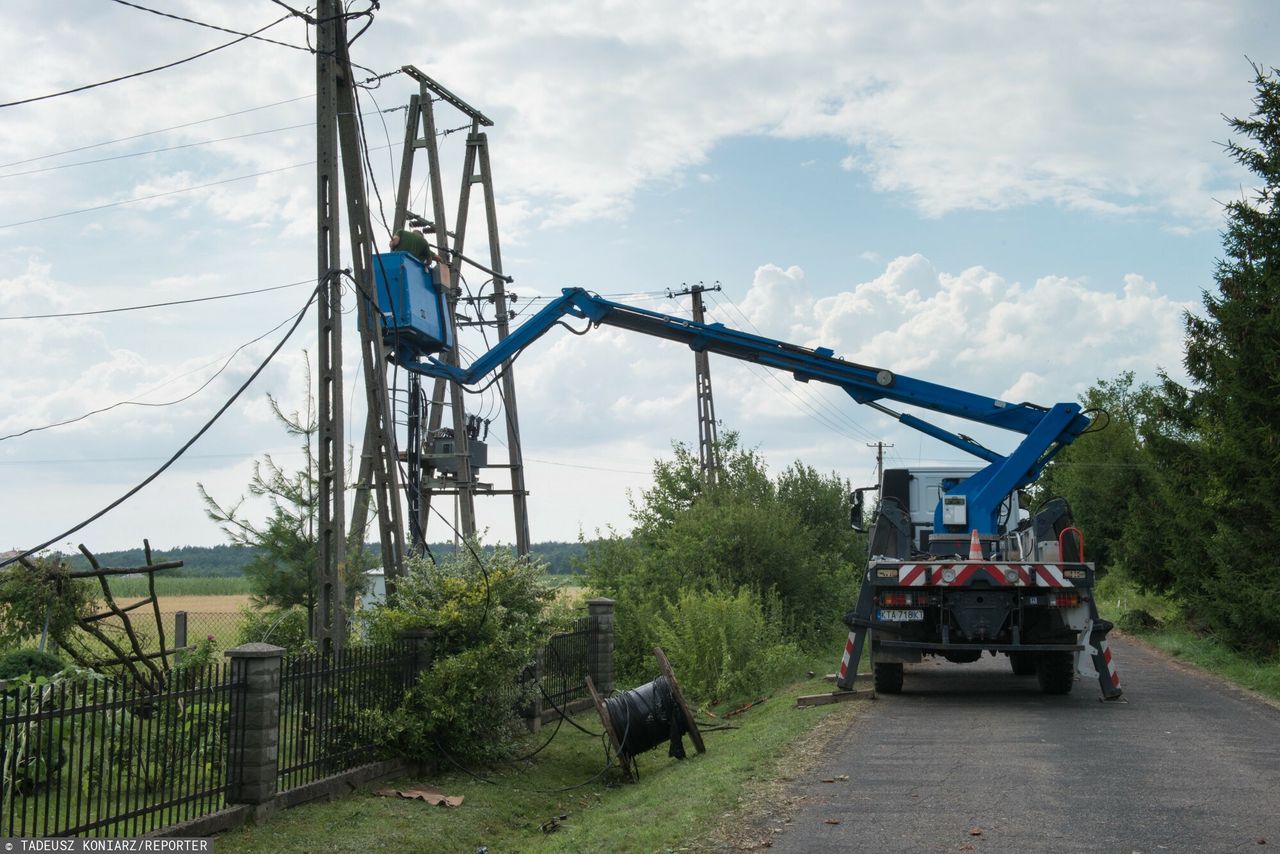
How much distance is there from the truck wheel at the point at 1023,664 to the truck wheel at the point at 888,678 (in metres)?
2.75

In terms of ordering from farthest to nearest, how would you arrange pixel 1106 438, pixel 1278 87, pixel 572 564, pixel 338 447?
pixel 1106 438 < pixel 572 564 < pixel 1278 87 < pixel 338 447

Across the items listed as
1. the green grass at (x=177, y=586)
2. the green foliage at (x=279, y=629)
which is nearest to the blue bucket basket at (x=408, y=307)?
the green foliage at (x=279, y=629)

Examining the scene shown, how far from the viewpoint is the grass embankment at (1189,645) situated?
55.3 ft

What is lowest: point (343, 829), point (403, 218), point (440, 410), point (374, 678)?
point (343, 829)

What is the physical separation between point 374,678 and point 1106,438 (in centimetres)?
4330

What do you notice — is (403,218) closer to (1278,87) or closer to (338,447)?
(338,447)

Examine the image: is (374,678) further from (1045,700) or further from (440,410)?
(440,410)

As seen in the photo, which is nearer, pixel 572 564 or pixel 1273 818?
pixel 1273 818

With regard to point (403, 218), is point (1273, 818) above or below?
below

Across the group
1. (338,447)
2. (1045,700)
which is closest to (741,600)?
(1045,700)

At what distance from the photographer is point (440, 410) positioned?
71.3 feet

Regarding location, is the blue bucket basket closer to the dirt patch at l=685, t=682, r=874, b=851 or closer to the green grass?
the dirt patch at l=685, t=682, r=874, b=851

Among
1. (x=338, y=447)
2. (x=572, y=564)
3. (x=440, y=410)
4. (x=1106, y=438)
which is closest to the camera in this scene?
(x=338, y=447)

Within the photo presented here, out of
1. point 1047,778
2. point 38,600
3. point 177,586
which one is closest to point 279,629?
point 38,600
